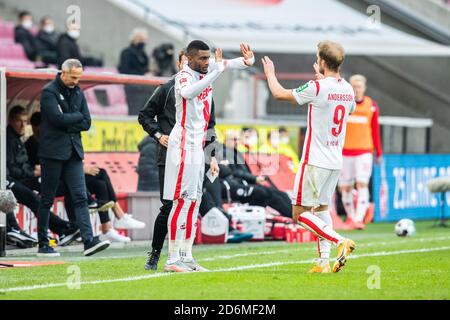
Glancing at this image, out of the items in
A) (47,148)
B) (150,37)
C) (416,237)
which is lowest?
(416,237)

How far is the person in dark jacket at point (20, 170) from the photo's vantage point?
15.9m

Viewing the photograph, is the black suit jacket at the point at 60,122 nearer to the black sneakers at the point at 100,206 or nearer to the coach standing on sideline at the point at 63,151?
the coach standing on sideline at the point at 63,151

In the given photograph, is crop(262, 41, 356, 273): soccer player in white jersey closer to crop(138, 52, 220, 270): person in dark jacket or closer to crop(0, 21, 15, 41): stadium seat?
crop(138, 52, 220, 270): person in dark jacket

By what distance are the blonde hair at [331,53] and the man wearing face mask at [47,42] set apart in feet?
44.4

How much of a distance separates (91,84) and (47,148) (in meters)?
3.44

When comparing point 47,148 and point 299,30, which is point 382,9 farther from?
point 47,148

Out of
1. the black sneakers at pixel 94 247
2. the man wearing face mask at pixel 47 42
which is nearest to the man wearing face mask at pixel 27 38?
the man wearing face mask at pixel 47 42

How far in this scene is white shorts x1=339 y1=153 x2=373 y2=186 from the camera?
2097 centimetres

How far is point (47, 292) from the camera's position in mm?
10258

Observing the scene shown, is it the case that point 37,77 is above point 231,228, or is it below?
above

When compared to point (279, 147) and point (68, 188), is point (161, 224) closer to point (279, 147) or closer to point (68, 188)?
point (68, 188)

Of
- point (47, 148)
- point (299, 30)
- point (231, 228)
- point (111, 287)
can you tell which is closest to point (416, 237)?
point (231, 228)

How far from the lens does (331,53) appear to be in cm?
1173

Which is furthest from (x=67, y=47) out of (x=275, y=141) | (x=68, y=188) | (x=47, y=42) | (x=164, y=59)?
(x=68, y=188)
